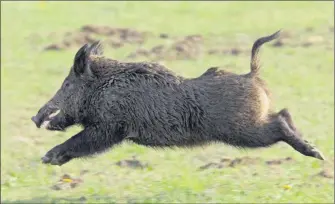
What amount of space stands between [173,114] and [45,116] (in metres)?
1.26

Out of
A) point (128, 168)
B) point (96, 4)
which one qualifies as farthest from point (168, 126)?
point (96, 4)

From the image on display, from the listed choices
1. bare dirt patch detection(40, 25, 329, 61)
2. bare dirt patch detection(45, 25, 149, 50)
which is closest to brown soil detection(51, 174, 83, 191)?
bare dirt patch detection(40, 25, 329, 61)

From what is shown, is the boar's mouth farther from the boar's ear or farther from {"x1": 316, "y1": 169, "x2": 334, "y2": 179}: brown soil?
{"x1": 316, "y1": 169, "x2": 334, "y2": 179}: brown soil

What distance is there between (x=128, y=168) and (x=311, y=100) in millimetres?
4859

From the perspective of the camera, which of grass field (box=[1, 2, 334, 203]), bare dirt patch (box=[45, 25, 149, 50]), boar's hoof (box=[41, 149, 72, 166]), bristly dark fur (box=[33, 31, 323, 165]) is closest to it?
boar's hoof (box=[41, 149, 72, 166])

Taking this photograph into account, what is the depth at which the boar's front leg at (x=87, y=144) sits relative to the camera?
8.34 meters

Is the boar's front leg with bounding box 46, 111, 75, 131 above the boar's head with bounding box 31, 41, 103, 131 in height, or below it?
below

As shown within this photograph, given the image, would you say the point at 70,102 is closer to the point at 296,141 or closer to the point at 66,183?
the point at 296,141

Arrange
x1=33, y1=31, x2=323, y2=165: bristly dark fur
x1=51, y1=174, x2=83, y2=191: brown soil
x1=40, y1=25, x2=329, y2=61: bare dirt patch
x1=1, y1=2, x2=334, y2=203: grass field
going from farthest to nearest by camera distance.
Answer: x1=40, y1=25, x2=329, y2=61: bare dirt patch → x1=51, y1=174, x2=83, y2=191: brown soil → x1=1, y1=2, x2=334, y2=203: grass field → x1=33, y1=31, x2=323, y2=165: bristly dark fur

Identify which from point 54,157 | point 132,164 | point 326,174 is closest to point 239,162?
point 326,174

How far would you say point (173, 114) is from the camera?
8391 mm

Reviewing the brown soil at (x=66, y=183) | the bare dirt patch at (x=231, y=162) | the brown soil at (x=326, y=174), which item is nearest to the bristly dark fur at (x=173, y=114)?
the brown soil at (x=66, y=183)

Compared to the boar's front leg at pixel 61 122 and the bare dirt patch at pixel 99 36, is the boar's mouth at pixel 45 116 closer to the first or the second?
the boar's front leg at pixel 61 122

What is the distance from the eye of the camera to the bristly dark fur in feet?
27.5
